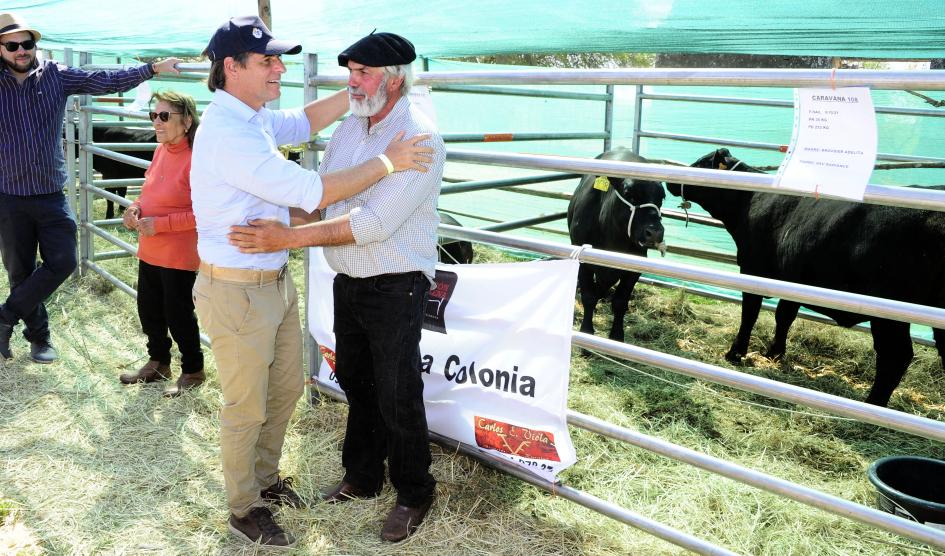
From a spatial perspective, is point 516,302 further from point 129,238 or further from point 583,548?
point 129,238

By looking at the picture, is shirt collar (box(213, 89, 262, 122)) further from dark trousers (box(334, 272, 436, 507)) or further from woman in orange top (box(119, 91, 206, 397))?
woman in orange top (box(119, 91, 206, 397))

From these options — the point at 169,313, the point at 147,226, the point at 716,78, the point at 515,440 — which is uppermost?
the point at 716,78

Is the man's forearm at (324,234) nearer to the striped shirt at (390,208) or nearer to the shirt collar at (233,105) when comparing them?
the striped shirt at (390,208)

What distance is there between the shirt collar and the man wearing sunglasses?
2.19 metres

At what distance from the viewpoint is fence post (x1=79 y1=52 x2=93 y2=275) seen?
661cm

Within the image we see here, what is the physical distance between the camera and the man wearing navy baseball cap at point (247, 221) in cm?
274

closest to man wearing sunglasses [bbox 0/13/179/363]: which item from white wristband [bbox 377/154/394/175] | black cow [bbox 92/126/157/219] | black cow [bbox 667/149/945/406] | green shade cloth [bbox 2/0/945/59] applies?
green shade cloth [bbox 2/0/945/59]

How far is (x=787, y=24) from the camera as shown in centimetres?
428

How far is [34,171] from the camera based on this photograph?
4953 millimetres

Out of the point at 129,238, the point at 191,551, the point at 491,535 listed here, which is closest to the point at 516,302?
the point at 491,535

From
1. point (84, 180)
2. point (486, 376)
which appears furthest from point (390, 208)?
point (84, 180)

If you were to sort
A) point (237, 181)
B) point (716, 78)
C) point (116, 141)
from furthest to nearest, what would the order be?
point (116, 141), point (237, 181), point (716, 78)

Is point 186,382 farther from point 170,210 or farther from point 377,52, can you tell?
point 377,52

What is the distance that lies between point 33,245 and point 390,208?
11.8 ft
